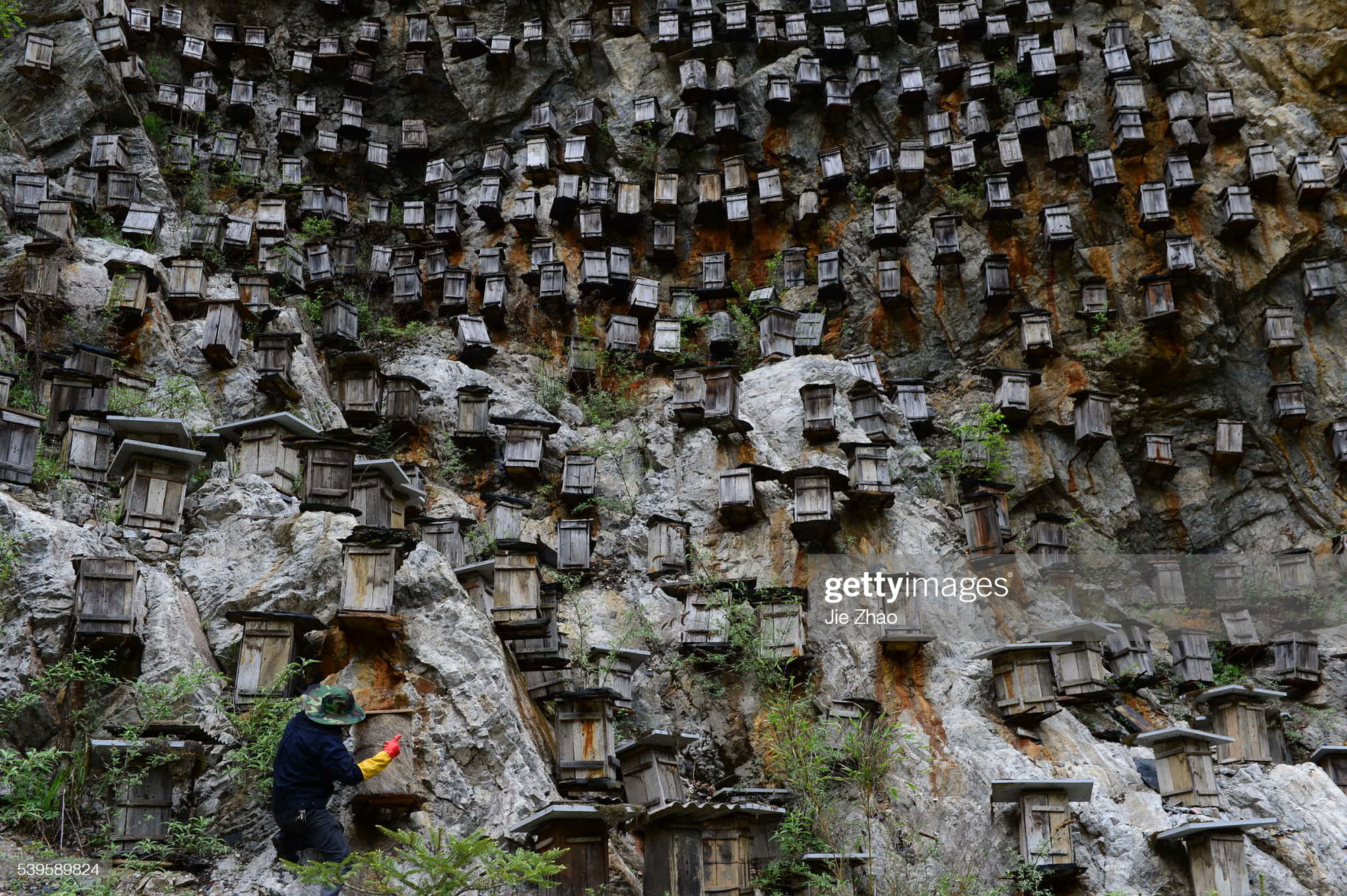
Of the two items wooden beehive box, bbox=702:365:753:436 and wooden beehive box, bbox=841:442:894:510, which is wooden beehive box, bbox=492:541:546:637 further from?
wooden beehive box, bbox=841:442:894:510

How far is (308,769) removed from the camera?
10.2m

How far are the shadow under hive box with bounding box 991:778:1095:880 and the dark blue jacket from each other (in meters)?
8.15

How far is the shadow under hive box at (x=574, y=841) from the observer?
11625 mm

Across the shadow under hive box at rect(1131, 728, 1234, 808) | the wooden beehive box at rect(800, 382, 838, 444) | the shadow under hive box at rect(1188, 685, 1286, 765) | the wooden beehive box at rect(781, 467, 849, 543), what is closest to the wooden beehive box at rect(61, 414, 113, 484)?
the wooden beehive box at rect(781, 467, 849, 543)

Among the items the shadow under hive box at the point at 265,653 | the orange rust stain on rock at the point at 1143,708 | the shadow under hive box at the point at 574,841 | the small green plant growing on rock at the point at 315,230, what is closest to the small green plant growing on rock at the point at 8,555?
the shadow under hive box at the point at 265,653

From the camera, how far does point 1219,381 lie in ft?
81.8

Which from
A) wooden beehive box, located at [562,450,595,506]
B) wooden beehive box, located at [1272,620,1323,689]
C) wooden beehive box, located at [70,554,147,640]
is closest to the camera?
wooden beehive box, located at [70,554,147,640]

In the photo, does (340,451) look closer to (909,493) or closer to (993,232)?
(909,493)

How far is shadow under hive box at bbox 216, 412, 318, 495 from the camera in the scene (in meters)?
16.4

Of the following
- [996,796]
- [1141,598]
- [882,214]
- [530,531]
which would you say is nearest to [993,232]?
[882,214]

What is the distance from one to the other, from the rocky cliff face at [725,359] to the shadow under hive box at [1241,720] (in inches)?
14.7

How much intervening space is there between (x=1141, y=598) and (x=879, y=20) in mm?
15712

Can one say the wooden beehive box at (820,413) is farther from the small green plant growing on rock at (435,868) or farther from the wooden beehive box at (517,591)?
the small green plant growing on rock at (435,868)

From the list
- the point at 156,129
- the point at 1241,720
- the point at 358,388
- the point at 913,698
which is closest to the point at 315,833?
the point at 913,698
